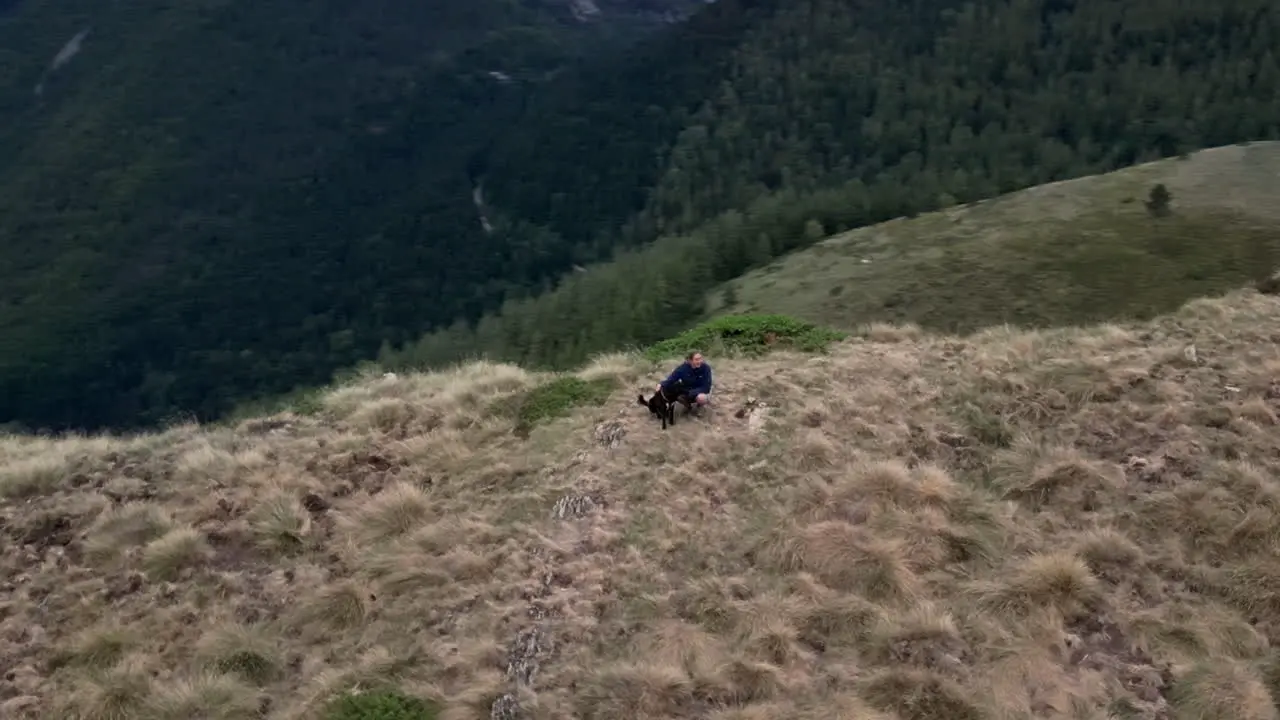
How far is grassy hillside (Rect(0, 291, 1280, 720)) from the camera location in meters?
9.52

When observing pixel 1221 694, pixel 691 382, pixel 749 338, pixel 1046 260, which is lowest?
pixel 1046 260

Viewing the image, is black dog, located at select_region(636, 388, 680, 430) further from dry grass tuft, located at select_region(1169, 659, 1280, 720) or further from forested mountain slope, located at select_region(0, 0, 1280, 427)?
forested mountain slope, located at select_region(0, 0, 1280, 427)

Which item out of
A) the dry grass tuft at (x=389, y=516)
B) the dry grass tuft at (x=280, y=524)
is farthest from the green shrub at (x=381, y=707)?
the dry grass tuft at (x=280, y=524)

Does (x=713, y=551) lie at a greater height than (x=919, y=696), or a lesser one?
lesser

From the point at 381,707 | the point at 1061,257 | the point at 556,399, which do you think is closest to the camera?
the point at 381,707

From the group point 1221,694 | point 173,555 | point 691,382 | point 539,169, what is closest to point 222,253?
point 539,169

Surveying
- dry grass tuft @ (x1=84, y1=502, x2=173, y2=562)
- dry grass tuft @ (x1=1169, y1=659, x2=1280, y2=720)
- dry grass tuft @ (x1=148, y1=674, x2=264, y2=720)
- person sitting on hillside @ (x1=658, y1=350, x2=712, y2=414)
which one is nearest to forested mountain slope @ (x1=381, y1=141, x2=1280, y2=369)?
person sitting on hillside @ (x1=658, y1=350, x2=712, y2=414)

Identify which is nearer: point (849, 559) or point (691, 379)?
point (849, 559)

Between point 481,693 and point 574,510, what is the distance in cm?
338

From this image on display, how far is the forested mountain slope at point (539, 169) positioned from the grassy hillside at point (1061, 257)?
3610cm

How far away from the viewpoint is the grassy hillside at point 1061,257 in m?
29.9

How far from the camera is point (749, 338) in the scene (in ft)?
61.5

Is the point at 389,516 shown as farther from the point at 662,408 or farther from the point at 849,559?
the point at 849,559

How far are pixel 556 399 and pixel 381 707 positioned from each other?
23.9 ft
